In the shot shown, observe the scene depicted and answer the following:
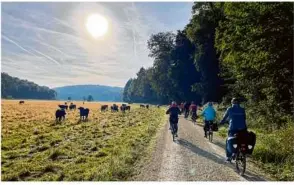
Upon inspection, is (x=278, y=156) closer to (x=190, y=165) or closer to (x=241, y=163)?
(x=241, y=163)

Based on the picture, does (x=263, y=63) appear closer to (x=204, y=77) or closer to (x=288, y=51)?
(x=288, y=51)

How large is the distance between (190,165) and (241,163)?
1.88 metres

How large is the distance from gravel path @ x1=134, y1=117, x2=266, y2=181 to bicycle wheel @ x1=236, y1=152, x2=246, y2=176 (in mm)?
174

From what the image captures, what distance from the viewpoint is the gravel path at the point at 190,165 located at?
1128 cm

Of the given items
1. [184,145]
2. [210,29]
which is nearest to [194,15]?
[210,29]

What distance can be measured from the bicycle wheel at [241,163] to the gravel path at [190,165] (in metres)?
0.17

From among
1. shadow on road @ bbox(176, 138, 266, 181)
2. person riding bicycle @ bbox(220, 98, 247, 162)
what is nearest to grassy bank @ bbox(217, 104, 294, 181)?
shadow on road @ bbox(176, 138, 266, 181)

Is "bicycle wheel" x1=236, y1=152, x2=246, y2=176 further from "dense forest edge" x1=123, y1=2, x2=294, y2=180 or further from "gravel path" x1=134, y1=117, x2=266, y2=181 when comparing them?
"dense forest edge" x1=123, y1=2, x2=294, y2=180

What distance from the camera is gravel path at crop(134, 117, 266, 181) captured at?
1128 centimetres

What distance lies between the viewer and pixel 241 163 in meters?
12.2

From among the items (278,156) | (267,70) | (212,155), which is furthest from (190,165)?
(267,70)

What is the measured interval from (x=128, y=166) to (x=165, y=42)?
221 ft

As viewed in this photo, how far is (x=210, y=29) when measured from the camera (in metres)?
48.7

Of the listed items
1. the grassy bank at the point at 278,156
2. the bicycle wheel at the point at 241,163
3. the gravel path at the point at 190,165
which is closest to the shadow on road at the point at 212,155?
the gravel path at the point at 190,165
